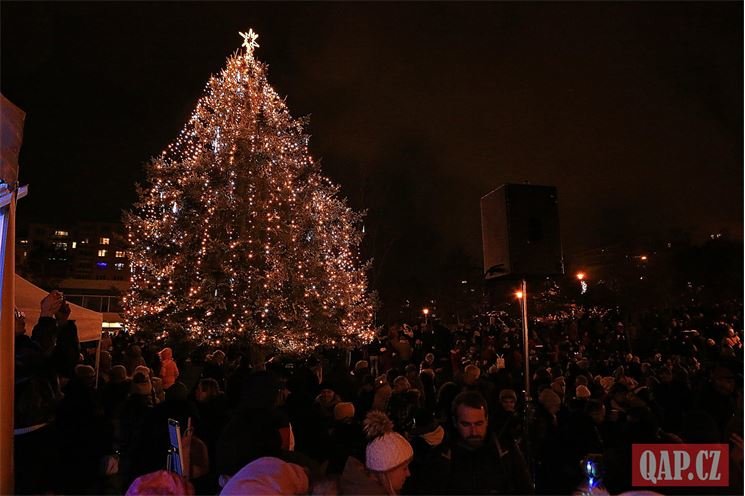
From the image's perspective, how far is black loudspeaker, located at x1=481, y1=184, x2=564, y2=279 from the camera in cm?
669

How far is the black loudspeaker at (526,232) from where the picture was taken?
6691 mm

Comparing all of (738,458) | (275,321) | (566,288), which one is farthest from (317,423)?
(566,288)

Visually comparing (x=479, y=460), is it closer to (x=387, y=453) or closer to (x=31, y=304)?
(x=387, y=453)

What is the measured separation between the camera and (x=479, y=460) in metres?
3.48

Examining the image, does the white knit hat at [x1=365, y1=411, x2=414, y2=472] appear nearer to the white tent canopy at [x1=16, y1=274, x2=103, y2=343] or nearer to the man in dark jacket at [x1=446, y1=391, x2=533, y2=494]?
the man in dark jacket at [x1=446, y1=391, x2=533, y2=494]

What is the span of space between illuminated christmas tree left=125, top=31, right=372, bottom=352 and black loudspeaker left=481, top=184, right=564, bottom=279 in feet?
29.6

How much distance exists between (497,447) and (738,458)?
207 cm

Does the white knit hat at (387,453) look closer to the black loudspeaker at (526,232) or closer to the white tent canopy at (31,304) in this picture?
the black loudspeaker at (526,232)

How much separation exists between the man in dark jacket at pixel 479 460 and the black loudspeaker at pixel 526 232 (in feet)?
10.7

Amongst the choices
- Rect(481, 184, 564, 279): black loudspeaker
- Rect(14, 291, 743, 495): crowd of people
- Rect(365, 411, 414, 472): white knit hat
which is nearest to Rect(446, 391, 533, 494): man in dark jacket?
Rect(14, 291, 743, 495): crowd of people

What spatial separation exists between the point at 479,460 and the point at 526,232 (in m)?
3.85

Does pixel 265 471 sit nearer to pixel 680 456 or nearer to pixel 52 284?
pixel 680 456

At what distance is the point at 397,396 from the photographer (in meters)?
6.75

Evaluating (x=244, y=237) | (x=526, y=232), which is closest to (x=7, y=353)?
(x=526, y=232)
